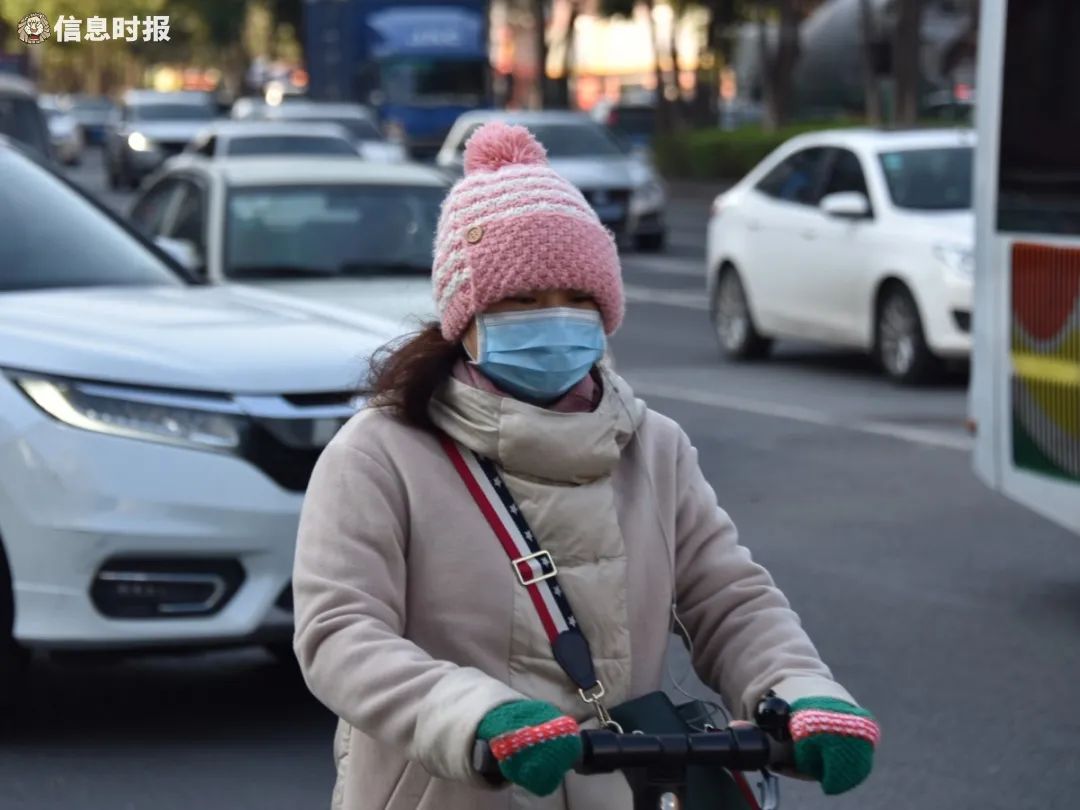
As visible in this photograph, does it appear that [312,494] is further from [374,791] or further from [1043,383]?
[1043,383]

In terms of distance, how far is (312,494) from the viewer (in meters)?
3.01

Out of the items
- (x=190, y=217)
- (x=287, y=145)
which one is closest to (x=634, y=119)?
(x=287, y=145)

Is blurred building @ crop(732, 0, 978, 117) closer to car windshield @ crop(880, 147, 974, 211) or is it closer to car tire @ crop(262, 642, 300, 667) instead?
car windshield @ crop(880, 147, 974, 211)

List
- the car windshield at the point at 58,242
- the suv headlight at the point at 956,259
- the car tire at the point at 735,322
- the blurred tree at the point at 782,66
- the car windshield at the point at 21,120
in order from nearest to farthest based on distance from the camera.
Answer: the car windshield at the point at 58,242, the suv headlight at the point at 956,259, the car windshield at the point at 21,120, the car tire at the point at 735,322, the blurred tree at the point at 782,66

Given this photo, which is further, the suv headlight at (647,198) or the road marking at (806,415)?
the suv headlight at (647,198)

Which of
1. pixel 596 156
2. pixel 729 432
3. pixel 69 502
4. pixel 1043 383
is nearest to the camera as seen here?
pixel 69 502

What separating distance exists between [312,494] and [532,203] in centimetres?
46

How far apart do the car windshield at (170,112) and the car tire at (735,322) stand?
33075mm

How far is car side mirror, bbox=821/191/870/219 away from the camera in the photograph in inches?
617

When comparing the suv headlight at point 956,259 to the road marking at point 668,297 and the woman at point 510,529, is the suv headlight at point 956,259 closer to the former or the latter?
the road marking at point 668,297

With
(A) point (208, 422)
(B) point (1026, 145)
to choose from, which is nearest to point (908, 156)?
(B) point (1026, 145)

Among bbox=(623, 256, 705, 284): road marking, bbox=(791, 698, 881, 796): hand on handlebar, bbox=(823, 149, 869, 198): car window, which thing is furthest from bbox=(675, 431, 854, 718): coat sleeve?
bbox=(623, 256, 705, 284): road marking

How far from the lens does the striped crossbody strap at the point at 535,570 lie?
2.92 metres

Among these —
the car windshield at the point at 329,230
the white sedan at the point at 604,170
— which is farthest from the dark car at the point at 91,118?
the car windshield at the point at 329,230
